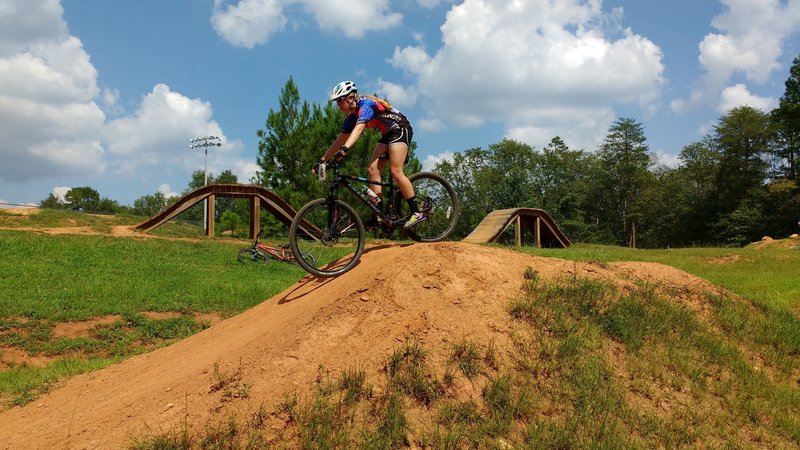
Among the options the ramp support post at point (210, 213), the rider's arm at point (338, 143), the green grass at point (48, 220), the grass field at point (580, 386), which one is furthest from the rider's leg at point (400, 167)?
the green grass at point (48, 220)

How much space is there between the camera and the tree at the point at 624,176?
6962 centimetres

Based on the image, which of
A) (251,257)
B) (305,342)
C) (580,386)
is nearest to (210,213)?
(251,257)

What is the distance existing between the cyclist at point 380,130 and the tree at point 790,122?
156ft

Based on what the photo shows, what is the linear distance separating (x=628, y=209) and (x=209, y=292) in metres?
68.4

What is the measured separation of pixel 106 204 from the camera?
4301 inches

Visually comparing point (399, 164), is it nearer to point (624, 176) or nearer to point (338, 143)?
point (338, 143)

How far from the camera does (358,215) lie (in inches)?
265

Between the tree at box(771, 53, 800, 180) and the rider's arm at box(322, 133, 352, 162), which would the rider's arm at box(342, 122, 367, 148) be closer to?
the rider's arm at box(322, 133, 352, 162)

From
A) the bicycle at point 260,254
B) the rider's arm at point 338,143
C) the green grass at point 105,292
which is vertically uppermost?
the rider's arm at point 338,143

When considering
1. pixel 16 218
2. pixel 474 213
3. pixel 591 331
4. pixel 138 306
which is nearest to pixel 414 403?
pixel 591 331

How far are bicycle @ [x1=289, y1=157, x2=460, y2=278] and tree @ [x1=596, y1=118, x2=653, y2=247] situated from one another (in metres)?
65.8

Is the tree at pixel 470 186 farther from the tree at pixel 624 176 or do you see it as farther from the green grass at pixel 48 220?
the green grass at pixel 48 220

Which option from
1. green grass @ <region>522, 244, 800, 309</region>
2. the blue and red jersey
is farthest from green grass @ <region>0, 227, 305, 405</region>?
green grass @ <region>522, 244, 800, 309</region>

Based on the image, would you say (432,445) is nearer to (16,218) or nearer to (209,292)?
(209,292)
